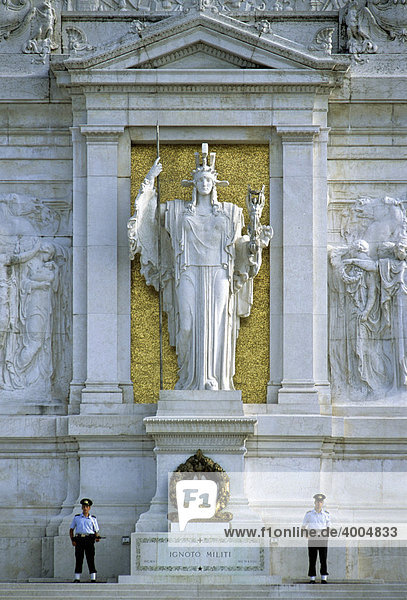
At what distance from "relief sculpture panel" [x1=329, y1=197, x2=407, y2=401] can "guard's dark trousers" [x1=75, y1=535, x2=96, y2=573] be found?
5214 mm

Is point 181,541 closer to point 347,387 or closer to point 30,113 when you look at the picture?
point 347,387

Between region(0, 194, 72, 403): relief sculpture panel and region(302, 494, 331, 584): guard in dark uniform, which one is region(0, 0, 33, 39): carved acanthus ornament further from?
region(302, 494, 331, 584): guard in dark uniform

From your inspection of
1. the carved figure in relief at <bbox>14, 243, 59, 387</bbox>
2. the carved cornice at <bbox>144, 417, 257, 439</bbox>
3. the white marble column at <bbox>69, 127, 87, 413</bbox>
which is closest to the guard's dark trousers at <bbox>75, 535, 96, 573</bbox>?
the carved cornice at <bbox>144, 417, 257, 439</bbox>

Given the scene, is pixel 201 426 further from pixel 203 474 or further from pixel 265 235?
pixel 265 235

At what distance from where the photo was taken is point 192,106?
99.6 ft

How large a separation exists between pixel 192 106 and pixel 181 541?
7.42m

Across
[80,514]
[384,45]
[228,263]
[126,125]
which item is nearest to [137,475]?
[80,514]

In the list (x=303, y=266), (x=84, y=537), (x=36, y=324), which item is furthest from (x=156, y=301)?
(x=84, y=537)

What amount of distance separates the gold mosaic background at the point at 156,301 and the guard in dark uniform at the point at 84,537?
295 centimetres

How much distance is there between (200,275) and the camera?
29.7 m

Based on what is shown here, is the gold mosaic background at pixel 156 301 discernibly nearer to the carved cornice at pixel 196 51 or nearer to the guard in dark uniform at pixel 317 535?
the carved cornice at pixel 196 51

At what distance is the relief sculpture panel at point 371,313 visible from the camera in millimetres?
30250

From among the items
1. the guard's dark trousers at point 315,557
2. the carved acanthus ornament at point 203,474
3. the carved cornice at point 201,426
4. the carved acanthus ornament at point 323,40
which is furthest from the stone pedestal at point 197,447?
the carved acanthus ornament at point 323,40

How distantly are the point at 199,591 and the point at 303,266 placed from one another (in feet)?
20.6
